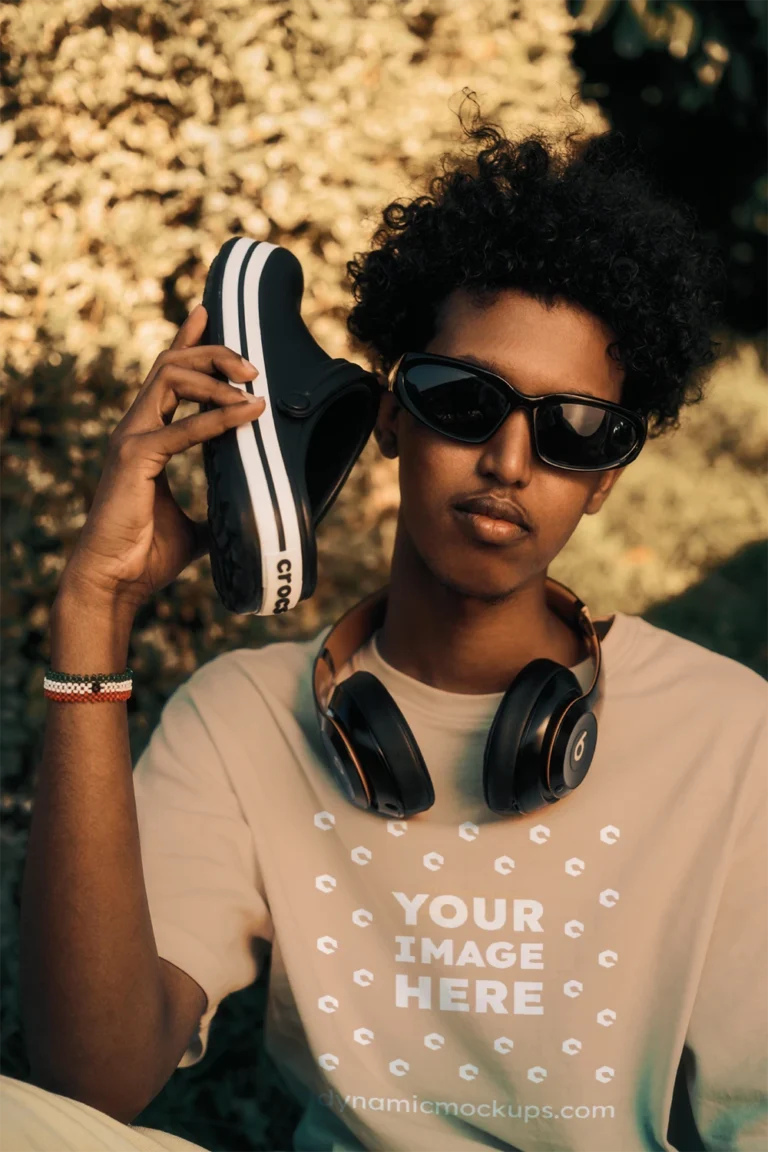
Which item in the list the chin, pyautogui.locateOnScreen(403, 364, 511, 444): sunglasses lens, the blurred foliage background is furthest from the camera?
→ the blurred foliage background

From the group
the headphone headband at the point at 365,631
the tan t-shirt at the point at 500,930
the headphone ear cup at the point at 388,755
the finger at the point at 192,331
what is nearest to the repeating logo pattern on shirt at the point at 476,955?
the tan t-shirt at the point at 500,930

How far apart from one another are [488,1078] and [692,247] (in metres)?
1.64

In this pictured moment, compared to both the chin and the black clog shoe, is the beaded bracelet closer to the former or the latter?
the black clog shoe

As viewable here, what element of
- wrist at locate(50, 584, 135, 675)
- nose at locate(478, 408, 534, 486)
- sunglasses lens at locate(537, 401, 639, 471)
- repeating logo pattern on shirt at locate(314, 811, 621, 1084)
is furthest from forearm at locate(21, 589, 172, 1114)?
sunglasses lens at locate(537, 401, 639, 471)

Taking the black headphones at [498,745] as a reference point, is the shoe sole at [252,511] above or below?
above

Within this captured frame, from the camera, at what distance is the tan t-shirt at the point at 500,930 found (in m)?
2.00

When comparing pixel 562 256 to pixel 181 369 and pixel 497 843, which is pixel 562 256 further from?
pixel 497 843

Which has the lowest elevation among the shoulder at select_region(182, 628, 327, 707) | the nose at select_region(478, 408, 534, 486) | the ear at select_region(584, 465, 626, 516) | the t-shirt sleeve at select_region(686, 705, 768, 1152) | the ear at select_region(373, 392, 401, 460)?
the t-shirt sleeve at select_region(686, 705, 768, 1152)

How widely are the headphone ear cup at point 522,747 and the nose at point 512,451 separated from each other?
1.13 ft

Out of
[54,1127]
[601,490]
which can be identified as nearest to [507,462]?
[601,490]

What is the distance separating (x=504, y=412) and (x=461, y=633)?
1.44ft

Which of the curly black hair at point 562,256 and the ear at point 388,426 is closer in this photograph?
the curly black hair at point 562,256

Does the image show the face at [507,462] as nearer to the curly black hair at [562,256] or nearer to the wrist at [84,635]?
the curly black hair at [562,256]

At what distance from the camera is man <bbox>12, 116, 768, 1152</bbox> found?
6.57ft
